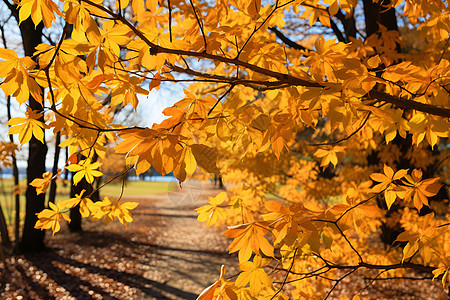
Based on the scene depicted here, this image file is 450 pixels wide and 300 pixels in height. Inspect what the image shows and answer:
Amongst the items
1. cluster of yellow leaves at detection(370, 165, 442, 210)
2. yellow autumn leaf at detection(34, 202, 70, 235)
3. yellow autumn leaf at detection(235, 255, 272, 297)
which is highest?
cluster of yellow leaves at detection(370, 165, 442, 210)

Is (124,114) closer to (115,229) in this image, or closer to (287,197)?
(115,229)

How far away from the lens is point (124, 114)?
49.8 feet

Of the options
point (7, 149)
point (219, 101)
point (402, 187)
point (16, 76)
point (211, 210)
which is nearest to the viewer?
point (16, 76)

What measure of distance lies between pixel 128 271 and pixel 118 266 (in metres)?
0.43

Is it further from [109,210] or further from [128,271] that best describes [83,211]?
[128,271]

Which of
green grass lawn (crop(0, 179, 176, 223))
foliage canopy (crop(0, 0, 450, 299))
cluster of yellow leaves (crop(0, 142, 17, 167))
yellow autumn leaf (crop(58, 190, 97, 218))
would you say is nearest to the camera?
foliage canopy (crop(0, 0, 450, 299))

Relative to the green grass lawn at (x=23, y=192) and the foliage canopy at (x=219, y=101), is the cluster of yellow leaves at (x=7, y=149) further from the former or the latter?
the foliage canopy at (x=219, y=101)

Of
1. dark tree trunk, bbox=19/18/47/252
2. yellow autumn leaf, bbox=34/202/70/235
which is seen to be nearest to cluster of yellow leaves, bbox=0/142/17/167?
dark tree trunk, bbox=19/18/47/252

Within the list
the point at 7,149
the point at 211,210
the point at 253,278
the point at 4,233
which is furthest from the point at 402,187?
the point at 4,233

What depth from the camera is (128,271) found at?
7.50 m

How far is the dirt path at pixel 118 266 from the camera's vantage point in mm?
6207

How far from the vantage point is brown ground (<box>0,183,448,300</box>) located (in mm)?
6191

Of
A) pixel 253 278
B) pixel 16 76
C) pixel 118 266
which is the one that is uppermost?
pixel 16 76

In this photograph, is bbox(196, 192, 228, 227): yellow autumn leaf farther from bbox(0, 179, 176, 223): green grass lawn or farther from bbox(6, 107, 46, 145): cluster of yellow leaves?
bbox(6, 107, 46, 145): cluster of yellow leaves
